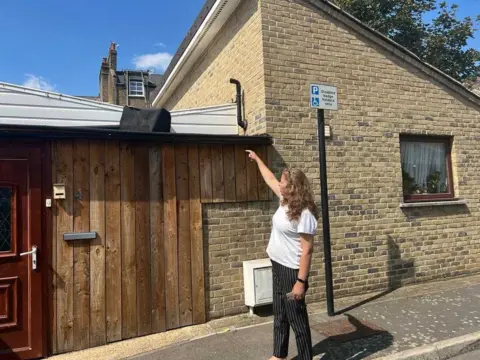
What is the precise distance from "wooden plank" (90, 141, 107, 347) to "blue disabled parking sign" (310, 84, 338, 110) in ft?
8.98

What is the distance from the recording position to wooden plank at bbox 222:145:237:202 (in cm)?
527

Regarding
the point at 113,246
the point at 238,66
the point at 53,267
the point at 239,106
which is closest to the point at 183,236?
the point at 113,246

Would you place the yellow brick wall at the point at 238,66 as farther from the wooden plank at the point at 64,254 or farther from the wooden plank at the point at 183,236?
the wooden plank at the point at 64,254

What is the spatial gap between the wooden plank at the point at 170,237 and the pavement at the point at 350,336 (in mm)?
251

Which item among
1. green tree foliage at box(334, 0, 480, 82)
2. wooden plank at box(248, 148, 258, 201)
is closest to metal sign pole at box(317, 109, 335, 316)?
wooden plank at box(248, 148, 258, 201)

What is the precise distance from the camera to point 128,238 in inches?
184

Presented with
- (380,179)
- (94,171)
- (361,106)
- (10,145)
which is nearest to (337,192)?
(380,179)

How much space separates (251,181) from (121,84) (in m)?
24.6

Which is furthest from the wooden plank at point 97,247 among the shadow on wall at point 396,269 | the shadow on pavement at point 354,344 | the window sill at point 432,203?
the window sill at point 432,203

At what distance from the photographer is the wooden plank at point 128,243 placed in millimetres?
4601

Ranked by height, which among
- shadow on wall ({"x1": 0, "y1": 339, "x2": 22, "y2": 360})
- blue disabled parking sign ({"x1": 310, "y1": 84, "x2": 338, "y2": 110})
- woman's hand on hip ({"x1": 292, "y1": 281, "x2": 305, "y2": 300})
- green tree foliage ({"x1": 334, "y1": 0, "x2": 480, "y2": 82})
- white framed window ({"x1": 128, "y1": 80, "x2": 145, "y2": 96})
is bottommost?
shadow on wall ({"x1": 0, "y1": 339, "x2": 22, "y2": 360})

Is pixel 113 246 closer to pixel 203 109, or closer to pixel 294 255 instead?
pixel 294 255

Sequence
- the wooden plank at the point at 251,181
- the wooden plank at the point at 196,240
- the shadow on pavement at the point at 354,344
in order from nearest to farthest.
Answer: the shadow on pavement at the point at 354,344, the wooden plank at the point at 196,240, the wooden plank at the point at 251,181

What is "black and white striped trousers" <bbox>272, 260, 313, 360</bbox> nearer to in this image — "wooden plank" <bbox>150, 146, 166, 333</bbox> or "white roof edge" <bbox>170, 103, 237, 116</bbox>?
"wooden plank" <bbox>150, 146, 166, 333</bbox>
